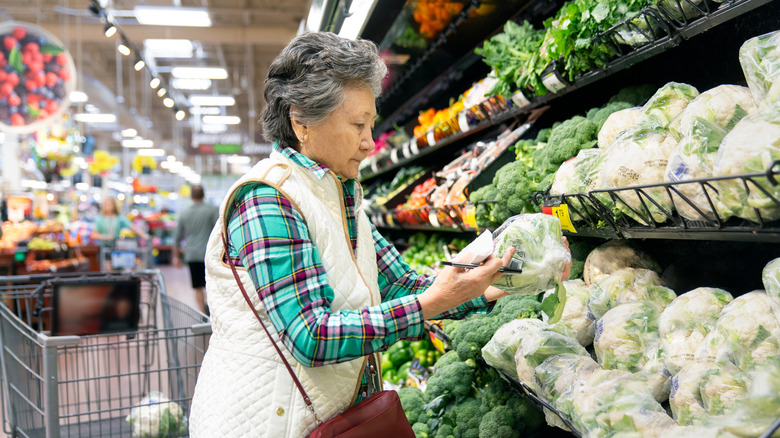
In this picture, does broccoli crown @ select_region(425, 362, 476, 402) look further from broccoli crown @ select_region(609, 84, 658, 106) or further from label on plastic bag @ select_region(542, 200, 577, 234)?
broccoli crown @ select_region(609, 84, 658, 106)

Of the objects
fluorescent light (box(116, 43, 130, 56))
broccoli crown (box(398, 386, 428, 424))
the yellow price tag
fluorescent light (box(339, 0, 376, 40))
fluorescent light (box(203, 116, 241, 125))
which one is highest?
fluorescent light (box(203, 116, 241, 125))

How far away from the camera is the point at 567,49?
180cm

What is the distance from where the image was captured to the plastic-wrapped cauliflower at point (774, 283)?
1185 mm

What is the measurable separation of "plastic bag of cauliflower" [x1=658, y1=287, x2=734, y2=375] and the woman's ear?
1.01 m

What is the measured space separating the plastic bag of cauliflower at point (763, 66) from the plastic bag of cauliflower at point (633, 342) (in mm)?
628

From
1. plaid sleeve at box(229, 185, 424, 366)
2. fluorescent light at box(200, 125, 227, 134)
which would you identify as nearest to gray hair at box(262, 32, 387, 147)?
plaid sleeve at box(229, 185, 424, 366)

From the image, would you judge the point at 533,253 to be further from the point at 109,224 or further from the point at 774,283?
the point at 109,224

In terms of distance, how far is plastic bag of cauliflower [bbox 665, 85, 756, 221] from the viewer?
3.76ft

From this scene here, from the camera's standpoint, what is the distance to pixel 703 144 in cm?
117

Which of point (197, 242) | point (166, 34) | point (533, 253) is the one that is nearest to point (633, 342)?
point (533, 253)

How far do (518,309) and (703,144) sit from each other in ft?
3.16

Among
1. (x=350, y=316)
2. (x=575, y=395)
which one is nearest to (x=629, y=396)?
(x=575, y=395)

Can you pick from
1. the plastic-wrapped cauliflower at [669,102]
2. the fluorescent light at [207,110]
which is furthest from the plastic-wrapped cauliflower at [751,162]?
the fluorescent light at [207,110]

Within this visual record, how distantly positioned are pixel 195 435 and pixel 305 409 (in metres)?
0.31
